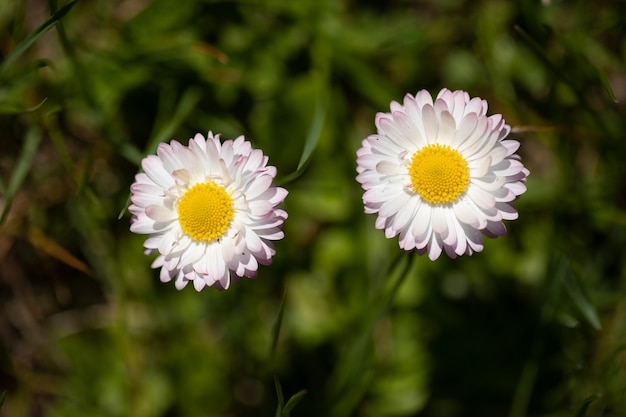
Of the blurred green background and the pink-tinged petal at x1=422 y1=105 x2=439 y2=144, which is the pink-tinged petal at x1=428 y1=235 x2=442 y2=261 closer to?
the pink-tinged petal at x1=422 y1=105 x2=439 y2=144

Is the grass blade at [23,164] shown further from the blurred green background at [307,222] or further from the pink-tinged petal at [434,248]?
the pink-tinged petal at [434,248]

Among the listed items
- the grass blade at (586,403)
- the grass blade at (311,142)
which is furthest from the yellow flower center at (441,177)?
the grass blade at (586,403)

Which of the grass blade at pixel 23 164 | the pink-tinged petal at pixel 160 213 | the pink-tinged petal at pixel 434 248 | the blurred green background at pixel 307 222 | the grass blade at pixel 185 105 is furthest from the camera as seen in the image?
the blurred green background at pixel 307 222

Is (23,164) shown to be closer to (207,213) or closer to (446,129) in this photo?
(207,213)

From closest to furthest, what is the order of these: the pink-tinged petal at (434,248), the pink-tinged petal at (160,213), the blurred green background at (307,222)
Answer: the pink-tinged petal at (434,248) → the pink-tinged petal at (160,213) → the blurred green background at (307,222)

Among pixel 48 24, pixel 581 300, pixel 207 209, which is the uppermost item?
pixel 48 24

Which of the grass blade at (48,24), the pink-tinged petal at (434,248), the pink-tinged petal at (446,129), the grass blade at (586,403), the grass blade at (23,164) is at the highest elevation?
the grass blade at (48,24)

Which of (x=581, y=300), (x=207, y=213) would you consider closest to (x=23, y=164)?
(x=207, y=213)
